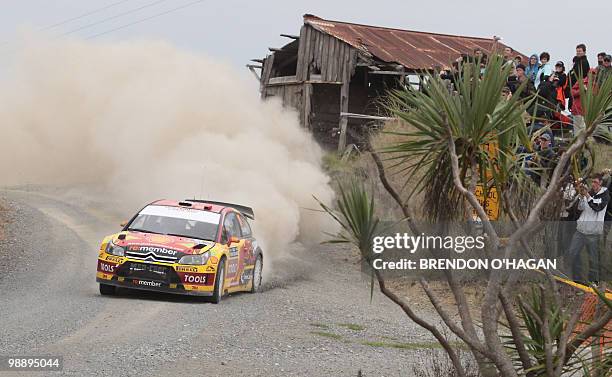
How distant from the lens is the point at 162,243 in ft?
49.7

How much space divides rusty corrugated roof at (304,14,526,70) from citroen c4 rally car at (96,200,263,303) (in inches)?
689

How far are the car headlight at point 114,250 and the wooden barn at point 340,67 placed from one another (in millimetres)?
19440

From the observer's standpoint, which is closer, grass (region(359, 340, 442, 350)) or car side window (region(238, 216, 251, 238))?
grass (region(359, 340, 442, 350))

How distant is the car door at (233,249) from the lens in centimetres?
1590

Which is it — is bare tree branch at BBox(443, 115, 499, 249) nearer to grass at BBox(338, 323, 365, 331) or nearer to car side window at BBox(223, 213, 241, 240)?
grass at BBox(338, 323, 365, 331)

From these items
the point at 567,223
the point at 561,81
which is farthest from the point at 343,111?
the point at 567,223

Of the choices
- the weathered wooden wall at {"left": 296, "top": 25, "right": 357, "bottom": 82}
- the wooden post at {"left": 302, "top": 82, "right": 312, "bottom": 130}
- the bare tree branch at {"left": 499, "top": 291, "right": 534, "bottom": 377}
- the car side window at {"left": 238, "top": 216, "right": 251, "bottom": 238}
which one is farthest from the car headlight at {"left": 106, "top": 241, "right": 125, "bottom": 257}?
the wooden post at {"left": 302, "top": 82, "right": 312, "bottom": 130}

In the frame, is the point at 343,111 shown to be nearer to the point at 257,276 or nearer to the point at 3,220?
the point at 3,220

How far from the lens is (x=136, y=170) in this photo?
32438mm

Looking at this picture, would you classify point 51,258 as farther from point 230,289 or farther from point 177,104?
point 177,104

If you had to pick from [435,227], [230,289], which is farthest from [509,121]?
[230,289]

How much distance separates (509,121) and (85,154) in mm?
32204

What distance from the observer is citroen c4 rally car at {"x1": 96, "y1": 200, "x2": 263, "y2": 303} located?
14.8 meters

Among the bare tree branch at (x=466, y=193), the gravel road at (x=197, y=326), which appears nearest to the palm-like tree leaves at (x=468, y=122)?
the bare tree branch at (x=466, y=193)
